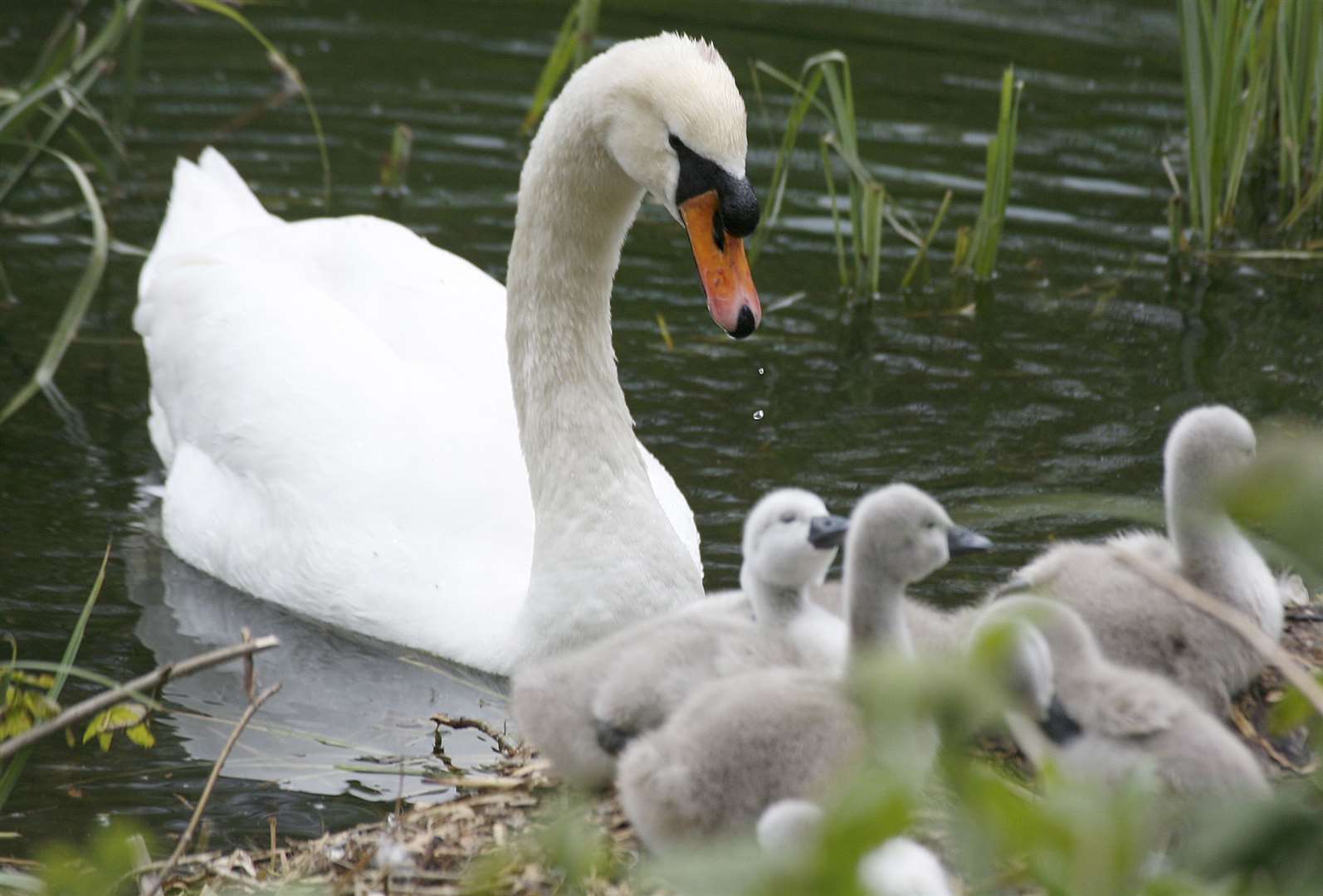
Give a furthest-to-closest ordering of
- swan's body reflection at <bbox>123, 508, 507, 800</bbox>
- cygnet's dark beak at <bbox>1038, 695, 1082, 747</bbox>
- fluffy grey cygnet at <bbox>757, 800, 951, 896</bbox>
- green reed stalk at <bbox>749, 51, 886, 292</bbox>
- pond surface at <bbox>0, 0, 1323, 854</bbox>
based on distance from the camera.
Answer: green reed stalk at <bbox>749, 51, 886, 292</bbox>
pond surface at <bbox>0, 0, 1323, 854</bbox>
swan's body reflection at <bbox>123, 508, 507, 800</bbox>
cygnet's dark beak at <bbox>1038, 695, 1082, 747</bbox>
fluffy grey cygnet at <bbox>757, 800, 951, 896</bbox>

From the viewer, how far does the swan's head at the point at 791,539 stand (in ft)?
13.5

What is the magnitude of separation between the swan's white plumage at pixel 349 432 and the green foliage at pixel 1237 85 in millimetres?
3223

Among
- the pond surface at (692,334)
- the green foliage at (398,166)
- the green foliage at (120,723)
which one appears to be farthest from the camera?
the green foliage at (398,166)

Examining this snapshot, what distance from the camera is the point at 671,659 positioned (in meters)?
4.09

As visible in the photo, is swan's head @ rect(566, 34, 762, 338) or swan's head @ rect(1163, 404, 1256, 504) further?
swan's head @ rect(566, 34, 762, 338)

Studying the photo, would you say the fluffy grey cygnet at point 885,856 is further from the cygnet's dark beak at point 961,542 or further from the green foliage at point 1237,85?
the green foliage at point 1237,85

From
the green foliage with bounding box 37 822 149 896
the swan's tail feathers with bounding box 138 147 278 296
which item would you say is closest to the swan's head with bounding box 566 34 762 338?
the green foliage with bounding box 37 822 149 896

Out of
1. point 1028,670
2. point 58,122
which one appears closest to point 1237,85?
point 58,122

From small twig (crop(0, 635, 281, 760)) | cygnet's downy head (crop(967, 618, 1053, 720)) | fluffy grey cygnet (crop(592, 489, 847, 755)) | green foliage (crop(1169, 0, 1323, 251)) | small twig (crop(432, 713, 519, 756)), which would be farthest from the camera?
green foliage (crop(1169, 0, 1323, 251))

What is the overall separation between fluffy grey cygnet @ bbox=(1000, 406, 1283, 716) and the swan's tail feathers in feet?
15.2

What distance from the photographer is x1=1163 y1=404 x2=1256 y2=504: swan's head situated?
452 cm

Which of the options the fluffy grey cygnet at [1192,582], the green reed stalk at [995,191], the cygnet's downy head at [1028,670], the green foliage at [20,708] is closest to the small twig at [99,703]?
the green foliage at [20,708]

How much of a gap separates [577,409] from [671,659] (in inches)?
74.3

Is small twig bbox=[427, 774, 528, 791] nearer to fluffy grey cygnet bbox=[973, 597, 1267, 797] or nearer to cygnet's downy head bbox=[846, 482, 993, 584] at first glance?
cygnet's downy head bbox=[846, 482, 993, 584]
